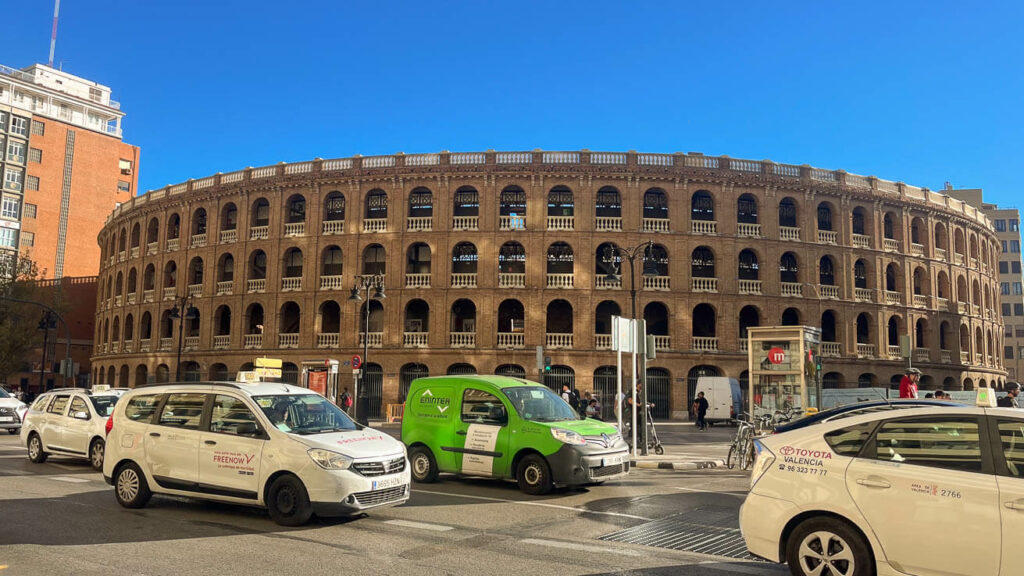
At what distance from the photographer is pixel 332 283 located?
128 ft

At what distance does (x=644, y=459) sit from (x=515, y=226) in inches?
889

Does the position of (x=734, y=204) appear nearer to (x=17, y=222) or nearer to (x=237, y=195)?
(x=237, y=195)

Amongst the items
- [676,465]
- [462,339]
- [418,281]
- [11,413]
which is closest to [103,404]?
[11,413]

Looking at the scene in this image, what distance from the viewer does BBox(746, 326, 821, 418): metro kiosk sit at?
2266 centimetres

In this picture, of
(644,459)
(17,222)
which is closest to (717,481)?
(644,459)

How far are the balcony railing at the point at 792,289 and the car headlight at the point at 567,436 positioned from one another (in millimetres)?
30429

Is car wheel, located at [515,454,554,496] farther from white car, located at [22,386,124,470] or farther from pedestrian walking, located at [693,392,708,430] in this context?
pedestrian walking, located at [693,392,708,430]

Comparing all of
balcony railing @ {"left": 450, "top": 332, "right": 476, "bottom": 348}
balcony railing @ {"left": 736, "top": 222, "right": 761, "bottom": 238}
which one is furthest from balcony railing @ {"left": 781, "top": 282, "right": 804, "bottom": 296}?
balcony railing @ {"left": 450, "top": 332, "right": 476, "bottom": 348}

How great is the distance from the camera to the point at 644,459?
16312 millimetres

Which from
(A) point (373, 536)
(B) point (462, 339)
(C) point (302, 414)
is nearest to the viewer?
(A) point (373, 536)

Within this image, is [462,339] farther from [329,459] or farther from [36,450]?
[329,459]

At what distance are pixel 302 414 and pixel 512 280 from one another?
2835 centimetres

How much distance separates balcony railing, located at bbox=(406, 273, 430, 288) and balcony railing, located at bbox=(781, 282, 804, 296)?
18892mm

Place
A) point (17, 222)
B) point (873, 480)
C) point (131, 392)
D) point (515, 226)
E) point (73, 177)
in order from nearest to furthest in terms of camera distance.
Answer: point (873, 480) < point (131, 392) < point (515, 226) < point (17, 222) < point (73, 177)
